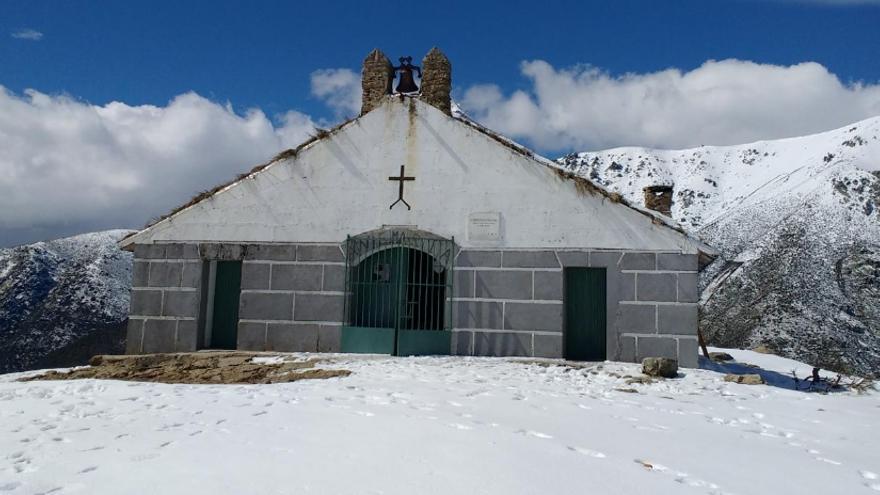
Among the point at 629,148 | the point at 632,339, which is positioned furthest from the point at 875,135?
the point at 632,339

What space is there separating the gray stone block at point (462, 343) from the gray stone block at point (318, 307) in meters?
2.42

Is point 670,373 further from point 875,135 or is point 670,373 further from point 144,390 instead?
point 875,135

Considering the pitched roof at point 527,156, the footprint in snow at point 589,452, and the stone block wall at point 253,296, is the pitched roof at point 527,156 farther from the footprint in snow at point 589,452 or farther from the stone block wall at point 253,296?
the footprint in snow at point 589,452

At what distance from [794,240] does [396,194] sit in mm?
40010

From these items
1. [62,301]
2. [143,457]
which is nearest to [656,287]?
[143,457]

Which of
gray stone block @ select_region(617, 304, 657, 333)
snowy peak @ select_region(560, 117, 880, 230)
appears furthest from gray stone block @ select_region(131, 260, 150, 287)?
snowy peak @ select_region(560, 117, 880, 230)

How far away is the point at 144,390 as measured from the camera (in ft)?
27.4

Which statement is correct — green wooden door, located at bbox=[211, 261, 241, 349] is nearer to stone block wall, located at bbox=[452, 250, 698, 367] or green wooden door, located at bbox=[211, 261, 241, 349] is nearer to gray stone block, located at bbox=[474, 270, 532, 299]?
stone block wall, located at bbox=[452, 250, 698, 367]

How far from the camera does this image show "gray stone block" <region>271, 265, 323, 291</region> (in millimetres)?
13266

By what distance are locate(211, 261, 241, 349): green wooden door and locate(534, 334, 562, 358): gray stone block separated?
21.5ft

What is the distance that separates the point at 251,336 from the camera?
43.7 feet

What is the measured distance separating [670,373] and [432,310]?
4752 millimetres

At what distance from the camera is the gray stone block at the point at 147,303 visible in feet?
44.4

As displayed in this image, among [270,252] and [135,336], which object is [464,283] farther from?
[135,336]
